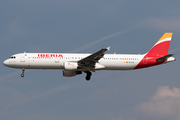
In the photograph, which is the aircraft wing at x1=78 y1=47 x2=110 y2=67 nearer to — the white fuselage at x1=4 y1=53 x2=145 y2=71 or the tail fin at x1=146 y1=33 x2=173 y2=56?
the white fuselage at x1=4 y1=53 x2=145 y2=71

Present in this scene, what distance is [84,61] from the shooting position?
51.8m

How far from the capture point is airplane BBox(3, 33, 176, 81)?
51.8m

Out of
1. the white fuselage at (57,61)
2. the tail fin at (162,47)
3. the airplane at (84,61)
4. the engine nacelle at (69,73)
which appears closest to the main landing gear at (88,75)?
the airplane at (84,61)

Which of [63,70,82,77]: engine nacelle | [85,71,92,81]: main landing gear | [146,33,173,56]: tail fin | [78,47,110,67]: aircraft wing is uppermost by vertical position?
[146,33,173,56]: tail fin

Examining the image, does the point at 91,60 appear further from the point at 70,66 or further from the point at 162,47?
the point at 162,47

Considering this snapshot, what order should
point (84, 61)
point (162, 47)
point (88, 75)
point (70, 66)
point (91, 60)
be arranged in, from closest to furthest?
point (70, 66) → point (91, 60) → point (84, 61) → point (88, 75) → point (162, 47)

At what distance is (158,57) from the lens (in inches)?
2195

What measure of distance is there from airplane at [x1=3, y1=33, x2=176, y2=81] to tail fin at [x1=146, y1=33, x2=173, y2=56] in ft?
0.64

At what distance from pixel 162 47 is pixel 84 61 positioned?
47.0ft

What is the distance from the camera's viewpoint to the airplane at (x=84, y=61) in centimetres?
5175

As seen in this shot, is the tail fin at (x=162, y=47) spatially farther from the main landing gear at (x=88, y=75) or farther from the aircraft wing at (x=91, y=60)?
the main landing gear at (x=88, y=75)

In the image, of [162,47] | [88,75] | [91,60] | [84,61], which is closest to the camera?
[91,60]

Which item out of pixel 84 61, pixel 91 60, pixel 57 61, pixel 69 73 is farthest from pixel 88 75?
pixel 57 61

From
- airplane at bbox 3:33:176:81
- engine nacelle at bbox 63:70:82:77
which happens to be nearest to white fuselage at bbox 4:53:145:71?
airplane at bbox 3:33:176:81
